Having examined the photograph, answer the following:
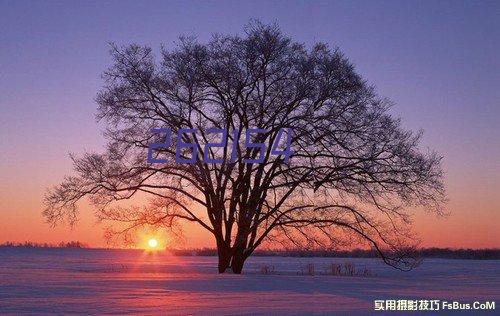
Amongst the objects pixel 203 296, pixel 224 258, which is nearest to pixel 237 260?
pixel 224 258

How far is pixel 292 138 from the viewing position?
1045 inches

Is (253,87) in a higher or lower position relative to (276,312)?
higher

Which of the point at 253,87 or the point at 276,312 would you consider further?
the point at 253,87

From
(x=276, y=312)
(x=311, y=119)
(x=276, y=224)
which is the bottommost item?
(x=276, y=312)

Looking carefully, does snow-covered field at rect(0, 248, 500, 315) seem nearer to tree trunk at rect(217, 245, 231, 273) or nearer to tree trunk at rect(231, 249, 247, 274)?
tree trunk at rect(231, 249, 247, 274)

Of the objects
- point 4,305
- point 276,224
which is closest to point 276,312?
point 4,305

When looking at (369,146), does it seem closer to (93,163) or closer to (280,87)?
(280,87)

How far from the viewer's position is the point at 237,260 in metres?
27.2

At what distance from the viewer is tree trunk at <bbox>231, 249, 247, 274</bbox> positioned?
27125 millimetres

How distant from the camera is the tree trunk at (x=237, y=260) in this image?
27.1m

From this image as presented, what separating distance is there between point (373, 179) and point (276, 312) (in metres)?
14.4

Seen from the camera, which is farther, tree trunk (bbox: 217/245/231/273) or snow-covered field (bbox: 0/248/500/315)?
tree trunk (bbox: 217/245/231/273)

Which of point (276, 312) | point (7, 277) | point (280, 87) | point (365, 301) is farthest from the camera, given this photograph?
point (280, 87)

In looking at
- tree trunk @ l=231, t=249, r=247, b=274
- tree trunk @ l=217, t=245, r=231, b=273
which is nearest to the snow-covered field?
tree trunk @ l=231, t=249, r=247, b=274
